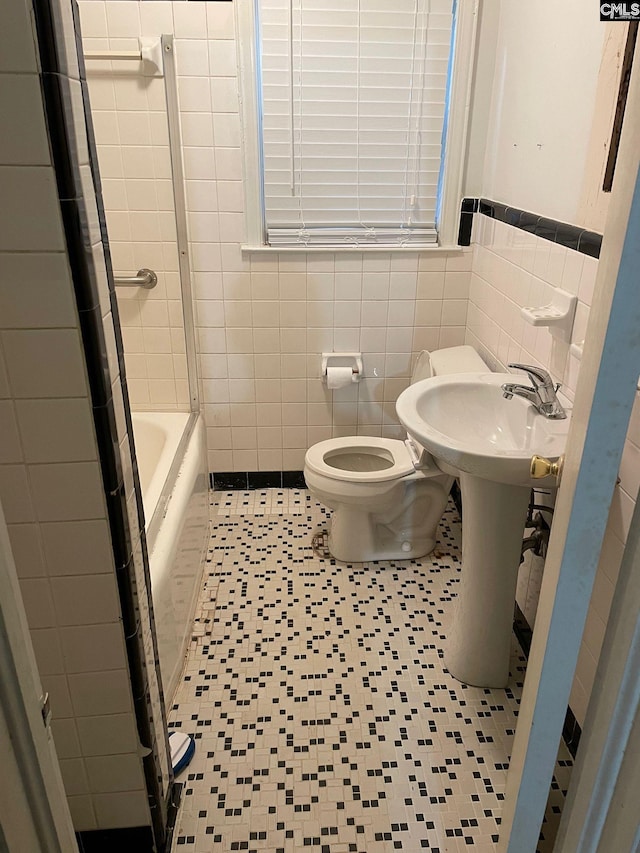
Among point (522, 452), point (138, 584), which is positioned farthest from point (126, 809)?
point (522, 452)

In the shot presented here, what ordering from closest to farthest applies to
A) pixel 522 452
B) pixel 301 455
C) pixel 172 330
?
pixel 522 452, pixel 172 330, pixel 301 455

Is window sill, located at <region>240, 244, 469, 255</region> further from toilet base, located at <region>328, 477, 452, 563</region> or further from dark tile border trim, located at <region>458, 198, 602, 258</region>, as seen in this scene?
toilet base, located at <region>328, 477, 452, 563</region>

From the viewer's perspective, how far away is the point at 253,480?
294cm

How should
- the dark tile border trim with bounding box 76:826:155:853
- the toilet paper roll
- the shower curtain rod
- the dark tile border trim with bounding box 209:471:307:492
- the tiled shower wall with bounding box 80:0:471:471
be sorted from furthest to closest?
1. the dark tile border trim with bounding box 209:471:307:492
2. the toilet paper roll
3. the tiled shower wall with bounding box 80:0:471:471
4. the shower curtain rod
5. the dark tile border trim with bounding box 76:826:155:853

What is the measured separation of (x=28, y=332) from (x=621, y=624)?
961mm

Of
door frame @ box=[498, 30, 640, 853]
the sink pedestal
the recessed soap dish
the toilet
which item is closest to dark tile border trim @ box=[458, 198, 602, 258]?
the recessed soap dish

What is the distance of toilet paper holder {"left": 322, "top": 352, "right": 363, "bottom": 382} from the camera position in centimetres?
269

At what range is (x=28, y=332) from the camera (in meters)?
0.95

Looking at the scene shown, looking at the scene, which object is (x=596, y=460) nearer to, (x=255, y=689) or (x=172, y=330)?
(x=255, y=689)

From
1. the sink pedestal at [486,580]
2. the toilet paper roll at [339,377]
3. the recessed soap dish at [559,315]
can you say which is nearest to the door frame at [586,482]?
the sink pedestal at [486,580]

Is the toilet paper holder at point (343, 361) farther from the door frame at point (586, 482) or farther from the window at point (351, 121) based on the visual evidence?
the door frame at point (586, 482)

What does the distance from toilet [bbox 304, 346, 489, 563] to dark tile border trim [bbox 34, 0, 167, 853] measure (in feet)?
3.55

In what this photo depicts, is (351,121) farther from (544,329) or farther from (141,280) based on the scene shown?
(544,329)

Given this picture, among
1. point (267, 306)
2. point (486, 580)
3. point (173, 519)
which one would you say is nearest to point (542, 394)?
point (486, 580)
